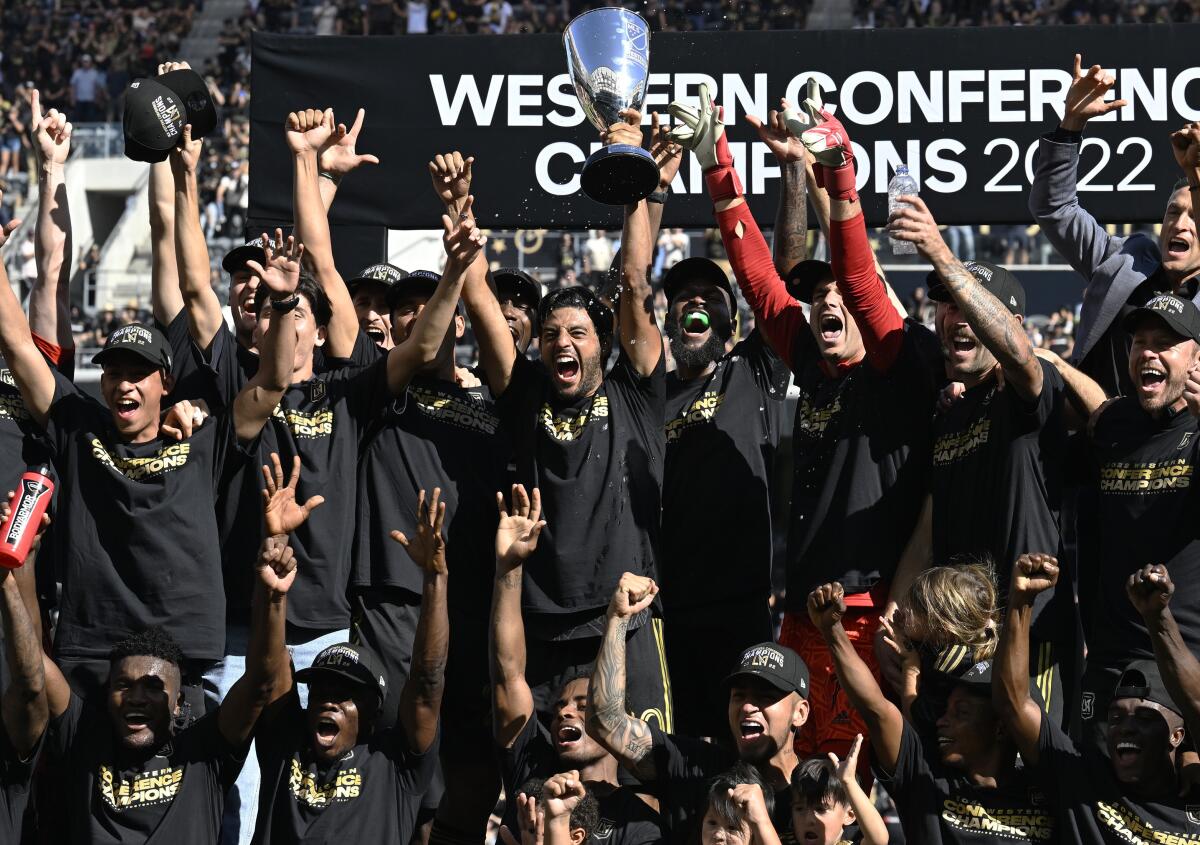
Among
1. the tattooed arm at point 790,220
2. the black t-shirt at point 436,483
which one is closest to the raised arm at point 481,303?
the black t-shirt at point 436,483

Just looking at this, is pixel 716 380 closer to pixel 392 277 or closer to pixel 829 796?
pixel 392 277

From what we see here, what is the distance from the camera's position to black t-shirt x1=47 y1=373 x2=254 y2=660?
5.84 metres

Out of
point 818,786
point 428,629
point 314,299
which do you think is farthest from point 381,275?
point 818,786

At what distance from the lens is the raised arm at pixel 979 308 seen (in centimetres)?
548

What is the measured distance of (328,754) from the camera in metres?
5.73

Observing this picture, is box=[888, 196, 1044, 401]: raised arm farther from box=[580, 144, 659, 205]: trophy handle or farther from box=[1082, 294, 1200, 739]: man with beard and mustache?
box=[580, 144, 659, 205]: trophy handle

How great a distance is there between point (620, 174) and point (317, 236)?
128cm

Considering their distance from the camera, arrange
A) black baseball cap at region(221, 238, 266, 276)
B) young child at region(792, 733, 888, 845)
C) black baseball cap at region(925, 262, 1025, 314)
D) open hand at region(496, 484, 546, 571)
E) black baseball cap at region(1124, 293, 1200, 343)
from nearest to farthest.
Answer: young child at region(792, 733, 888, 845)
black baseball cap at region(1124, 293, 1200, 343)
open hand at region(496, 484, 546, 571)
black baseball cap at region(925, 262, 1025, 314)
black baseball cap at region(221, 238, 266, 276)

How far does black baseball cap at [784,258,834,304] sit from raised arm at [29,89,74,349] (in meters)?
2.82

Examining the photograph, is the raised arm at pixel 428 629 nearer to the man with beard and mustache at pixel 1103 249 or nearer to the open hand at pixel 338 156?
the open hand at pixel 338 156

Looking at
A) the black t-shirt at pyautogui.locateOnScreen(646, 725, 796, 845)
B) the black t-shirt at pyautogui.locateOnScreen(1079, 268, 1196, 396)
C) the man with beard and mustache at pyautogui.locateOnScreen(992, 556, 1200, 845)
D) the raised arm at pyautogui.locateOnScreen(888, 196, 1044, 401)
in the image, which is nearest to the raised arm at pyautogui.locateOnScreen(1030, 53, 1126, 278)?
the black t-shirt at pyautogui.locateOnScreen(1079, 268, 1196, 396)

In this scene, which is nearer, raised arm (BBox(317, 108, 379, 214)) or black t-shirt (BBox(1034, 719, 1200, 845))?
black t-shirt (BBox(1034, 719, 1200, 845))

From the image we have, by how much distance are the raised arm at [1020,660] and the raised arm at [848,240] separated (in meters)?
1.16

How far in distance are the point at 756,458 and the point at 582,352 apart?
0.82 metres
